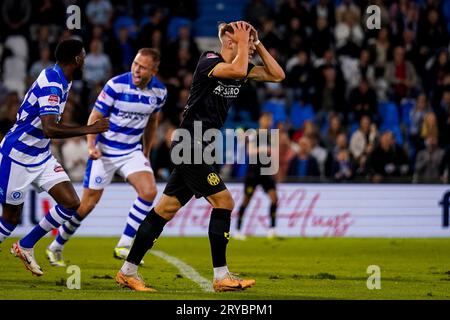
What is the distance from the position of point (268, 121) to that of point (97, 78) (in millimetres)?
4585

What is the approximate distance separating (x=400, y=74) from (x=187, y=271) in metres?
12.4

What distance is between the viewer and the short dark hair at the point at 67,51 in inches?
425

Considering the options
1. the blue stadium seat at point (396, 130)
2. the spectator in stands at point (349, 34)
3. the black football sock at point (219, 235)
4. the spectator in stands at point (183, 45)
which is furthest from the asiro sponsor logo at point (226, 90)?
the spectator in stands at point (349, 34)

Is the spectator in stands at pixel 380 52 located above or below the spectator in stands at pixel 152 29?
below

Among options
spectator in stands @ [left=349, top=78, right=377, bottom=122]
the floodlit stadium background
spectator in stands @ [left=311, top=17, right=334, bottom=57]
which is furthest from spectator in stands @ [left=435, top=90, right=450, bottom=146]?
spectator in stands @ [left=311, top=17, right=334, bottom=57]

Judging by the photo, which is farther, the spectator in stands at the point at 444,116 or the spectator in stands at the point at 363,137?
the spectator in stands at the point at 444,116

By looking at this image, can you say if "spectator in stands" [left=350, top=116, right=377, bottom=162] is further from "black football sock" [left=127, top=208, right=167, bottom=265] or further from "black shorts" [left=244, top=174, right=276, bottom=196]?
"black football sock" [left=127, top=208, right=167, bottom=265]

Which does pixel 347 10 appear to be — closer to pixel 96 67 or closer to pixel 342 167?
pixel 342 167

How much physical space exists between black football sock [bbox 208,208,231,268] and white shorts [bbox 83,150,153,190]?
3.67 meters

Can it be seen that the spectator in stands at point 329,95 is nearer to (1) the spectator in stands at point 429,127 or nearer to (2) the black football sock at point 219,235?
(1) the spectator in stands at point 429,127

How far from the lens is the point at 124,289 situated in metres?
9.97

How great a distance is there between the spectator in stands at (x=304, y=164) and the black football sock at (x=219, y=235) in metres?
10.7

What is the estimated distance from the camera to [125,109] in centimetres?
1341
